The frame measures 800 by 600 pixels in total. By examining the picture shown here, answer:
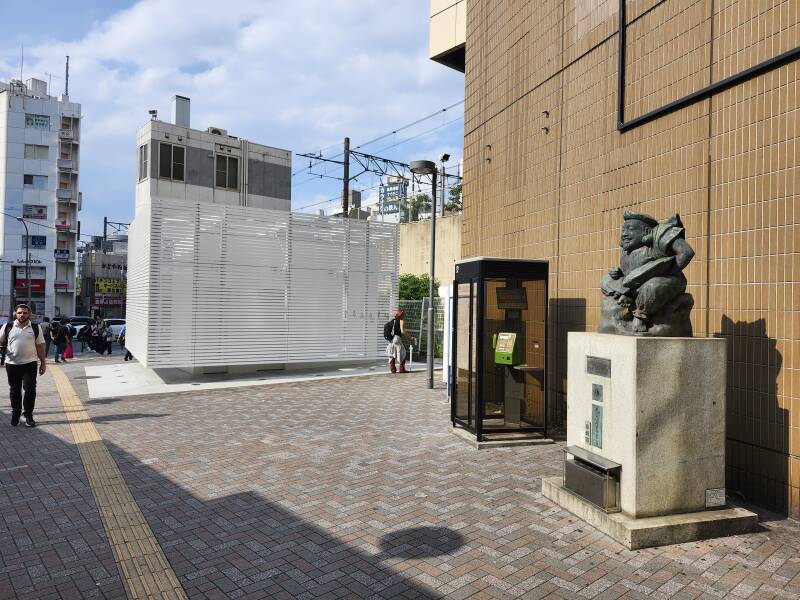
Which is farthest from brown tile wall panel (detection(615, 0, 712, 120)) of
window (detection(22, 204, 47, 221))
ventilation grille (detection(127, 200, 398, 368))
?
window (detection(22, 204, 47, 221))

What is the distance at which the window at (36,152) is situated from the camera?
48.2 meters

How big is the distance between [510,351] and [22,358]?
280 inches

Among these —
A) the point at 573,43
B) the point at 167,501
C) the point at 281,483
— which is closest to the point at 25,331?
the point at 167,501

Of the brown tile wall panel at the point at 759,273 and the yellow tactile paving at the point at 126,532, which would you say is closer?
the yellow tactile paving at the point at 126,532

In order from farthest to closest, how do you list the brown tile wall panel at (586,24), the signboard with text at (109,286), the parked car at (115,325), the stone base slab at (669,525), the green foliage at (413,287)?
the signboard with text at (109,286)
the parked car at (115,325)
the green foliage at (413,287)
the brown tile wall panel at (586,24)
the stone base slab at (669,525)

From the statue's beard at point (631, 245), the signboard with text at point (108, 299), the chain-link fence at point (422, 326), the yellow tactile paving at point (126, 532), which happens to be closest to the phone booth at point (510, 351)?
the statue's beard at point (631, 245)

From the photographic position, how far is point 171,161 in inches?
787

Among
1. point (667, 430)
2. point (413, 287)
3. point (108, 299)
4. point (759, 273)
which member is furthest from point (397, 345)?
point (108, 299)

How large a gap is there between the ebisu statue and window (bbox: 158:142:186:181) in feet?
61.5

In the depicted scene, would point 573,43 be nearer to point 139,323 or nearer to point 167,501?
point 167,501

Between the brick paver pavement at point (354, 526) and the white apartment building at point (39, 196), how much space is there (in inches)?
1878

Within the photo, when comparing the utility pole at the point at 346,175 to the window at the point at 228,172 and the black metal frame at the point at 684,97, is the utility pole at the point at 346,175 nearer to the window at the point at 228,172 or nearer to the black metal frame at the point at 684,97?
the window at the point at 228,172

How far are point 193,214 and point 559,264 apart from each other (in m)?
8.66

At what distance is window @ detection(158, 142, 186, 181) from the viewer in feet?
64.6
